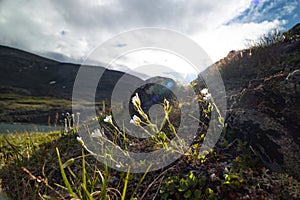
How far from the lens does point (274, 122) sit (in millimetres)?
2932

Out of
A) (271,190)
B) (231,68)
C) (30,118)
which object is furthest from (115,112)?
(30,118)

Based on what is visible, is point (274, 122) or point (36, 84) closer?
point (274, 122)

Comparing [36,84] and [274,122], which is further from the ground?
[36,84]

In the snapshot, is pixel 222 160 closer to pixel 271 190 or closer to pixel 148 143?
pixel 271 190

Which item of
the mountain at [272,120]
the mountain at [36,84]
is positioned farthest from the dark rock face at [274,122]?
the mountain at [36,84]

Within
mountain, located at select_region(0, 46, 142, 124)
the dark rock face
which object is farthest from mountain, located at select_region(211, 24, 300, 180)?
mountain, located at select_region(0, 46, 142, 124)

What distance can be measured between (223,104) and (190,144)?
1185 millimetres

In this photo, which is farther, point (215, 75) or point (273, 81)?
point (215, 75)

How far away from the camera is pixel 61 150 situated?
4520mm

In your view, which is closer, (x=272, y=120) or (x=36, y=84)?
(x=272, y=120)

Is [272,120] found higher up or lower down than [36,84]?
lower down

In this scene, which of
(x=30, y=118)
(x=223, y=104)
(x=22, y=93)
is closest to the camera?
(x=223, y=104)

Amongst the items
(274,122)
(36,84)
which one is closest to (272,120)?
(274,122)

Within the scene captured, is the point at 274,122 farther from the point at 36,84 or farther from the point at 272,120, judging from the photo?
the point at 36,84
